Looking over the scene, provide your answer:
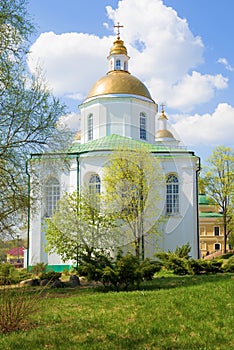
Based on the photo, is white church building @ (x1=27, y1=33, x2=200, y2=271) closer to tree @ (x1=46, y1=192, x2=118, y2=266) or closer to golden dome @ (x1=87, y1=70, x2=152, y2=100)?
golden dome @ (x1=87, y1=70, x2=152, y2=100)

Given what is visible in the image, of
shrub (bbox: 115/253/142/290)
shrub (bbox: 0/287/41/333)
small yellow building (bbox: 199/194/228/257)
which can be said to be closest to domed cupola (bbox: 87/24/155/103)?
shrub (bbox: 115/253/142/290)

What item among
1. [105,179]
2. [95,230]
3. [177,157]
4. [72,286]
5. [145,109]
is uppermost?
[145,109]

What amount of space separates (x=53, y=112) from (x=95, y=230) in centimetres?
838

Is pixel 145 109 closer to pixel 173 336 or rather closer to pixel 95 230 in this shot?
pixel 95 230

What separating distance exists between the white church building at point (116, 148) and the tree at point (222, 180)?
836 cm

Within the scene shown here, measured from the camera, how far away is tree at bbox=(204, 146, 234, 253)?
3628cm

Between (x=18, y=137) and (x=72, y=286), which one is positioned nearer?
(x=18, y=137)

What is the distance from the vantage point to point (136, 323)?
24.7 ft

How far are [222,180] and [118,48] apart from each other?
14.1 m

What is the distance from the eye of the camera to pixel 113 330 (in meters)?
7.13

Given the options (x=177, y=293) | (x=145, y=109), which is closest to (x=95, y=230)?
(x=177, y=293)

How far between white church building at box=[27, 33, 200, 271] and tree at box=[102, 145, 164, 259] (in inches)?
61.3

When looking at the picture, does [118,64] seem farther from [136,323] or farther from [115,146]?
[136,323]

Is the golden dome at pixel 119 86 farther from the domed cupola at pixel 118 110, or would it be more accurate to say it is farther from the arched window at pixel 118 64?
the arched window at pixel 118 64
